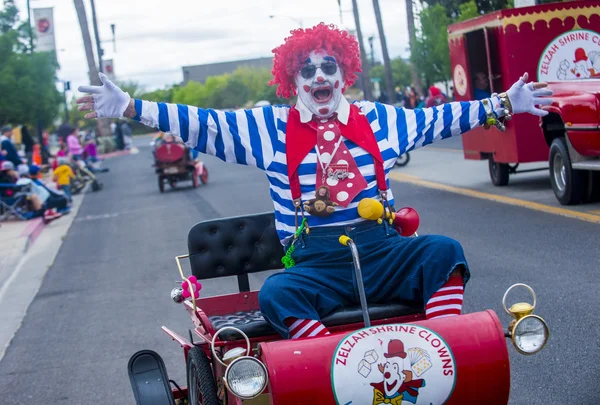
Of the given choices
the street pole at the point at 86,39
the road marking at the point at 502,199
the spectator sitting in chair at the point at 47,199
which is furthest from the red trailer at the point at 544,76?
the street pole at the point at 86,39

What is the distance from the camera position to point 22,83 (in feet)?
107

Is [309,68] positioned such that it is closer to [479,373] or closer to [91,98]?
[91,98]

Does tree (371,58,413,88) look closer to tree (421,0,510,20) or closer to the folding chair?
tree (421,0,510,20)

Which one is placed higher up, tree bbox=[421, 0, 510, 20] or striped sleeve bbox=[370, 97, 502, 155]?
tree bbox=[421, 0, 510, 20]

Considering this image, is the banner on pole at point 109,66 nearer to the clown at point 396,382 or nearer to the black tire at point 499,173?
the black tire at point 499,173

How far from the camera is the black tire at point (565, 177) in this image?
11516 mm

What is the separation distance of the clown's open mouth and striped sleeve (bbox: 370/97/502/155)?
9.3 inches

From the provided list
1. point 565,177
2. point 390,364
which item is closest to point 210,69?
point 565,177

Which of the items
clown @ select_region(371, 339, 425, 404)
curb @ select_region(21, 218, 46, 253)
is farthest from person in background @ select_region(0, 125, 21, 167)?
clown @ select_region(371, 339, 425, 404)

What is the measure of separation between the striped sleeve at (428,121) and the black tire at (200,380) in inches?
54.4

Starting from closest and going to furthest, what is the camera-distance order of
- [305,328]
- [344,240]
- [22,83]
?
[305,328] < [344,240] < [22,83]

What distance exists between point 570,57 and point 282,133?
390 inches

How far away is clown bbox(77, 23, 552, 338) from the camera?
13.9 ft

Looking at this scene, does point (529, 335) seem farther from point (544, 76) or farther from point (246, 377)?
point (544, 76)
